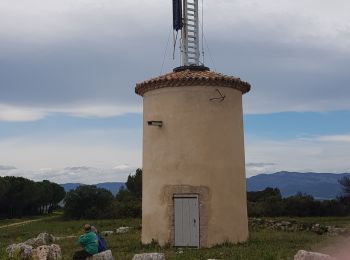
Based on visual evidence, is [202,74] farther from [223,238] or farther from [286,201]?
[286,201]

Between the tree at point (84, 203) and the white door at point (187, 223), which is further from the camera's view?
the tree at point (84, 203)

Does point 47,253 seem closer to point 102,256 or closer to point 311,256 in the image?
point 102,256

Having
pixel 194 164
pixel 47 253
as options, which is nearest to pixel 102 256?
pixel 47 253

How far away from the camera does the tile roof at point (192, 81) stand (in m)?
18.5

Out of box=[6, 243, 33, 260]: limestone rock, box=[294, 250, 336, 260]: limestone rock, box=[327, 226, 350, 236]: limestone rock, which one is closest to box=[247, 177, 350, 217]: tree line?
box=[327, 226, 350, 236]: limestone rock

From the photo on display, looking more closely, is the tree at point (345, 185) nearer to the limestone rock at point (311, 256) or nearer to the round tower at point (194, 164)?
the round tower at point (194, 164)

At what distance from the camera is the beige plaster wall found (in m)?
18.3

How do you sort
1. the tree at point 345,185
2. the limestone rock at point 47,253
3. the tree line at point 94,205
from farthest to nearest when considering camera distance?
the tree at point 345,185, the tree line at point 94,205, the limestone rock at point 47,253

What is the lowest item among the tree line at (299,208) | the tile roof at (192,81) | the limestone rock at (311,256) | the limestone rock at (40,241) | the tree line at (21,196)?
the limestone rock at (40,241)

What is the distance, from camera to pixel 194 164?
18.3 metres

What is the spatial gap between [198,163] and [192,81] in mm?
2953

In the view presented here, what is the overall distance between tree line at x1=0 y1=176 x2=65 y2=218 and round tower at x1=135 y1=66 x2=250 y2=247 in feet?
148

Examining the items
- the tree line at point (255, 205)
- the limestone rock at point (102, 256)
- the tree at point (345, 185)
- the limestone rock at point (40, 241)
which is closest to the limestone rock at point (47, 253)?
the limestone rock at point (102, 256)

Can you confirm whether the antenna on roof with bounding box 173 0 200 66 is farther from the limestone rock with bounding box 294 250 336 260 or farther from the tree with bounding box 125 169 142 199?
the tree with bounding box 125 169 142 199
